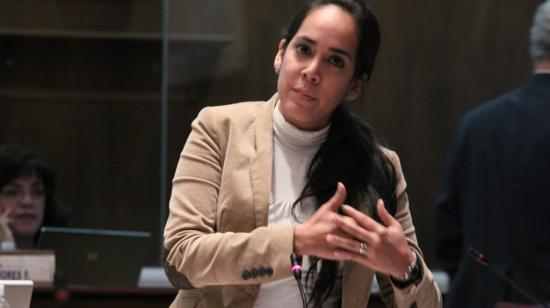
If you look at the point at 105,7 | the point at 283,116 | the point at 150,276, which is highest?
the point at 283,116

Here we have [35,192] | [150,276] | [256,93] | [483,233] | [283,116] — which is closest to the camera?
[283,116]

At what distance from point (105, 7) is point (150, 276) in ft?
4.77

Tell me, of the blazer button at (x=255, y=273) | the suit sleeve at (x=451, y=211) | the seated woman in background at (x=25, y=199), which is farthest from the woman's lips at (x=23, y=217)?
the blazer button at (x=255, y=273)

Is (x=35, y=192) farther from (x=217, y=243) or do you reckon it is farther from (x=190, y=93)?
(x=217, y=243)

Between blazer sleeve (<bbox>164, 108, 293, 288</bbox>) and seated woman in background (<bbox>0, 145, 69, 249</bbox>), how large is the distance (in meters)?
2.81

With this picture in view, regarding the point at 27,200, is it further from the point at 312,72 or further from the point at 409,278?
the point at 409,278

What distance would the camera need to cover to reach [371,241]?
1.99 meters

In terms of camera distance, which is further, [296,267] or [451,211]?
[451,211]

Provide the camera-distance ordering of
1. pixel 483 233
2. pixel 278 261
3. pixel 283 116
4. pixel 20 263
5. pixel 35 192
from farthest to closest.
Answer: pixel 35 192 < pixel 20 263 < pixel 483 233 < pixel 283 116 < pixel 278 261

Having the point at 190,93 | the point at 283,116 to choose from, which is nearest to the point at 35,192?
the point at 190,93

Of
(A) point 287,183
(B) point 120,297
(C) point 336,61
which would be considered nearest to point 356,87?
(C) point 336,61

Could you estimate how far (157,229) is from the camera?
623 centimetres

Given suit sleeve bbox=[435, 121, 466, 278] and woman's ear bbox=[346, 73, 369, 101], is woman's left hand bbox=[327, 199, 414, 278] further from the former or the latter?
suit sleeve bbox=[435, 121, 466, 278]

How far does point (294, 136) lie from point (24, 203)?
2896 millimetres
